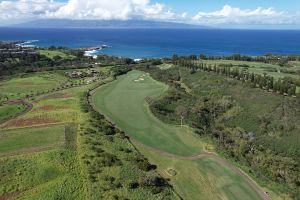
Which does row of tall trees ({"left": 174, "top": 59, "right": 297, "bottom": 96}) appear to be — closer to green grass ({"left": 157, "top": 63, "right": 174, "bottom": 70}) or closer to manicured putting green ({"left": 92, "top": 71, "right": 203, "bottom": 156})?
manicured putting green ({"left": 92, "top": 71, "right": 203, "bottom": 156})

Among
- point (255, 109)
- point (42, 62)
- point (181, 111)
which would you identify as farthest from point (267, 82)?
point (42, 62)

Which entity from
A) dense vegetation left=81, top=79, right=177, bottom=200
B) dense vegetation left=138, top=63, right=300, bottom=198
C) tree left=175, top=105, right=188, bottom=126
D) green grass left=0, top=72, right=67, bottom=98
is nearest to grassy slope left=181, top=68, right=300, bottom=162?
dense vegetation left=138, top=63, right=300, bottom=198

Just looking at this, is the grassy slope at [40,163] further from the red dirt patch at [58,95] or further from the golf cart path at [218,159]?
the red dirt patch at [58,95]

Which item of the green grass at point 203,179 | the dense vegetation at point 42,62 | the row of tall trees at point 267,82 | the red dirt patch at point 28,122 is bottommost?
the green grass at point 203,179

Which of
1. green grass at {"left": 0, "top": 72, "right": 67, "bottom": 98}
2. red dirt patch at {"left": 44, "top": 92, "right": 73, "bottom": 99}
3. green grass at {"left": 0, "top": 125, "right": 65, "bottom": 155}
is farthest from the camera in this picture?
green grass at {"left": 0, "top": 72, "right": 67, "bottom": 98}

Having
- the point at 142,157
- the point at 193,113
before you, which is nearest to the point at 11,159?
the point at 142,157

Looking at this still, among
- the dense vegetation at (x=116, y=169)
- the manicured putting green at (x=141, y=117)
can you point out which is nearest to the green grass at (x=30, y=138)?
the dense vegetation at (x=116, y=169)
